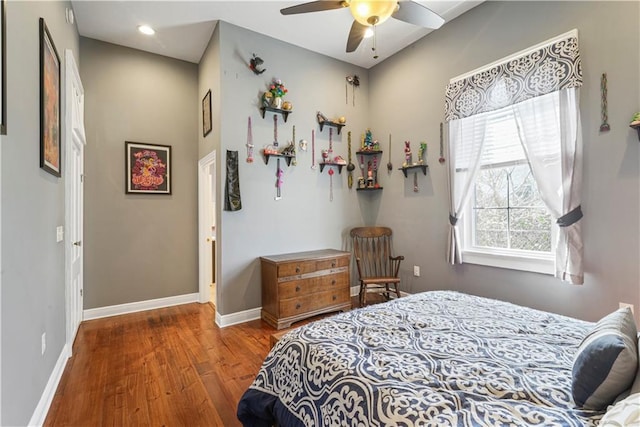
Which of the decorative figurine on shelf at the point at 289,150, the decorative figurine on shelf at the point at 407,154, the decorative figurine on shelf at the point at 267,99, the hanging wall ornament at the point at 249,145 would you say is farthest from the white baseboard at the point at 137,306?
the decorative figurine on shelf at the point at 407,154

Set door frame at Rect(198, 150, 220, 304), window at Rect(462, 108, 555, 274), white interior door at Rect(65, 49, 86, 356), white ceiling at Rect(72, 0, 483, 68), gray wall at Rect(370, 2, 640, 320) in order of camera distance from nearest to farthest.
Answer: gray wall at Rect(370, 2, 640, 320), white interior door at Rect(65, 49, 86, 356), window at Rect(462, 108, 555, 274), white ceiling at Rect(72, 0, 483, 68), door frame at Rect(198, 150, 220, 304)

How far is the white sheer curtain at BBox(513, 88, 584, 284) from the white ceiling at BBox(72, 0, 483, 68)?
4.67ft

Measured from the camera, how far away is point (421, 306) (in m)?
1.93

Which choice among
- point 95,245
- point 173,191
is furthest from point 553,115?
point 95,245

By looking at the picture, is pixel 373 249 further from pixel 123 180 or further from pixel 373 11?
pixel 123 180

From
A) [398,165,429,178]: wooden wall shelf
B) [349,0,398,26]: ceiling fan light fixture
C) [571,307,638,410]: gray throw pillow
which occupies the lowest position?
[571,307,638,410]: gray throw pillow

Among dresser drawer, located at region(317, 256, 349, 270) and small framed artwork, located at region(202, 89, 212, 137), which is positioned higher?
small framed artwork, located at region(202, 89, 212, 137)

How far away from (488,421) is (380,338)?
23.6 inches

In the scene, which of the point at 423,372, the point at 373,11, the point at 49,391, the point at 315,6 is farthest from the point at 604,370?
the point at 49,391

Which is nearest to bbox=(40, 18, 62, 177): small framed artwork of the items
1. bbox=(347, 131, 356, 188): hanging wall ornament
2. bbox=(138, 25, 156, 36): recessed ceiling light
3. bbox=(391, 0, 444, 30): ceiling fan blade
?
bbox=(138, 25, 156, 36): recessed ceiling light

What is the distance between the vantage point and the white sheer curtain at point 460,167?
3135 millimetres

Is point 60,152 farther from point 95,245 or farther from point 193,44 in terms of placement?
point 193,44

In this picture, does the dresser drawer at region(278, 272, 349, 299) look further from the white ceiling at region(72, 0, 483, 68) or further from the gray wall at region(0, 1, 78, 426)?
the white ceiling at region(72, 0, 483, 68)

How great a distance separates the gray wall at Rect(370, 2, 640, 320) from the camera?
2.22 metres
